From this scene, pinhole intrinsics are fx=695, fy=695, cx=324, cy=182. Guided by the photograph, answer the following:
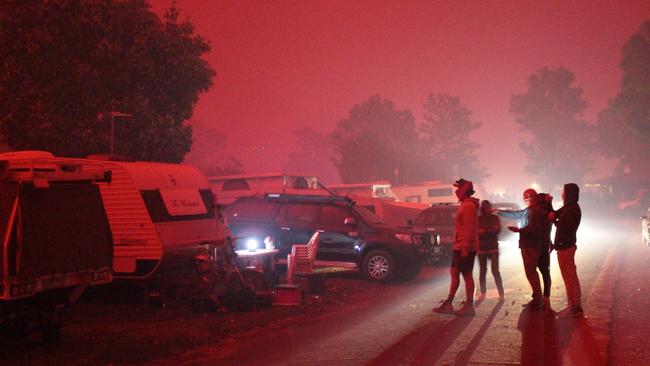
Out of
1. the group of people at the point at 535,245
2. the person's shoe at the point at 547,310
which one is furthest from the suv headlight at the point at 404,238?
the person's shoe at the point at 547,310

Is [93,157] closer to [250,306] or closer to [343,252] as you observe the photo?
[250,306]

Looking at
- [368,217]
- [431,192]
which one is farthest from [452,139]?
[368,217]

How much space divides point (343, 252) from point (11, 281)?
9.60 meters

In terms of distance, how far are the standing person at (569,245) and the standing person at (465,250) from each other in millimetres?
1219

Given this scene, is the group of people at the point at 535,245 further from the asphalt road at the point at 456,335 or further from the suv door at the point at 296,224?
the suv door at the point at 296,224

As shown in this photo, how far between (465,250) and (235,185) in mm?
24112

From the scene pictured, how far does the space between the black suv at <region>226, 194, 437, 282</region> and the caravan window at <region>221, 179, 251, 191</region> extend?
15336mm

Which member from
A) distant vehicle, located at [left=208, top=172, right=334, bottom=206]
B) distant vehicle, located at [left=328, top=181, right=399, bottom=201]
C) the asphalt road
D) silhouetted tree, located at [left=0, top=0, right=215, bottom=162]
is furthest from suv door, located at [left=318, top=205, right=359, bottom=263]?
distant vehicle, located at [left=328, top=181, right=399, bottom=201]

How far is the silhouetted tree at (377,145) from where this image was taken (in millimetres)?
75375

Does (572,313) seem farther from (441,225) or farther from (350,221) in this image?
(441,225)

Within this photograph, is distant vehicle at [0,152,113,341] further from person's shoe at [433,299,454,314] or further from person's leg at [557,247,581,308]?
person's leg at [557,247,581,308]

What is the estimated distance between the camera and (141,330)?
32.9 ft

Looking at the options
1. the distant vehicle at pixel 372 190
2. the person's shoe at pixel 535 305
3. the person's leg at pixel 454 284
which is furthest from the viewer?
the distant vehicle at pixel 372 190

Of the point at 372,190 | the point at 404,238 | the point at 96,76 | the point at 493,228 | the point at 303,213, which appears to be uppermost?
→ the point at 96,76
